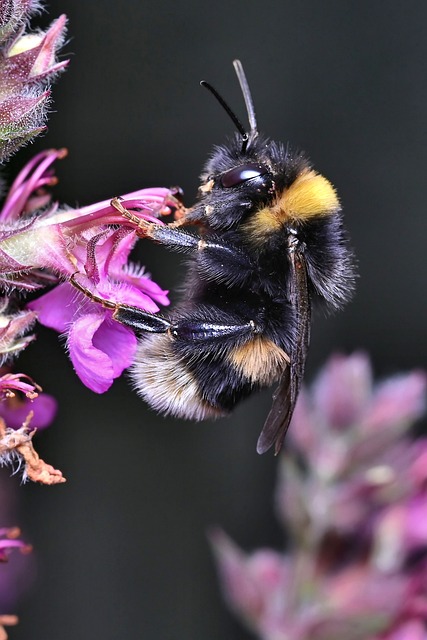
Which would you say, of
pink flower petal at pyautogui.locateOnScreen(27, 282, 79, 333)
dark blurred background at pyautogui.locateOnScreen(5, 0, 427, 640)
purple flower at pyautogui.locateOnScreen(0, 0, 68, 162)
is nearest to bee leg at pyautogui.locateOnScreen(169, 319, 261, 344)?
pink flower petal at pyautogui.locateOnScreen(27, 282, 79, 333)

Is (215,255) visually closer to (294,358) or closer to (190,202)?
(294,358)

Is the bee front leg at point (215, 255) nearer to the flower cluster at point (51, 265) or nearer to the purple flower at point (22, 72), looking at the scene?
the flower cluster at point (51, 265)

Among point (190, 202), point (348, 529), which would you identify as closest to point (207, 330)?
point (348, 529)

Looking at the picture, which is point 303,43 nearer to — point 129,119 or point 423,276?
point 129,119

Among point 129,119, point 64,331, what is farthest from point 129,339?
point 129,119

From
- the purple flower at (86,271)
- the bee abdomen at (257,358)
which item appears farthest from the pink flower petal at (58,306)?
the bee abdomen at (257,358)

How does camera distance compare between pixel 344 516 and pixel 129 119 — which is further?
pixel 129 119
